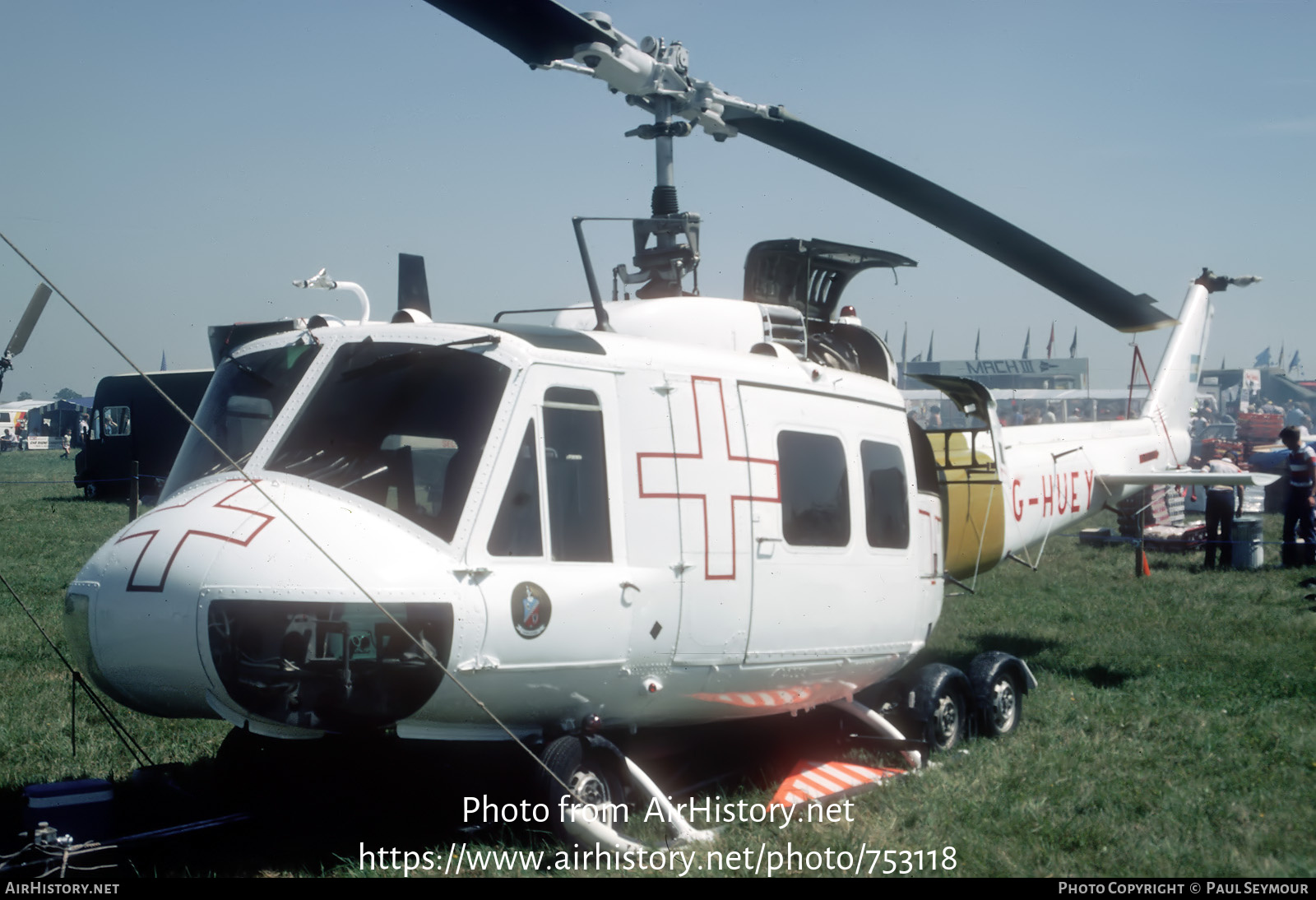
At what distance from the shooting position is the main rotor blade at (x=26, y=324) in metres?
4.55

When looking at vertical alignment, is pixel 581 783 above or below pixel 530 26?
below

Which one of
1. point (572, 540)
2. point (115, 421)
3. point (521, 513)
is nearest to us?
point (521, 513)

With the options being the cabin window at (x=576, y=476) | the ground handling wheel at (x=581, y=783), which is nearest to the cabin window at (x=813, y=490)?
the cabin window at (x=576, y=476)

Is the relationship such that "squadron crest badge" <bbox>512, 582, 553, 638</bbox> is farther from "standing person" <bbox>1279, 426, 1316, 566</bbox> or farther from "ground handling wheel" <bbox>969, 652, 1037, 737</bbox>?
"standing person" <bbox>1279, 426, 1316, 566</bbox>

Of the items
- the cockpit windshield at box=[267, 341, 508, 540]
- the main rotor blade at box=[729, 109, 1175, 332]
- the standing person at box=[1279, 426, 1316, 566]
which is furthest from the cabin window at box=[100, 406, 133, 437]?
the cockpit windshield at box=[267, 341, 508, 540]

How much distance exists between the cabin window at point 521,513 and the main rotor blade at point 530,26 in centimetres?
194

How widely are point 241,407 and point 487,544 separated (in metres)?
1.63

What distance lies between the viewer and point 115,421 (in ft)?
92.5

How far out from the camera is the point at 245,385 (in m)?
5.52

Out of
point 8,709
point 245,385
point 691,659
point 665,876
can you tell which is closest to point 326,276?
point 245,385

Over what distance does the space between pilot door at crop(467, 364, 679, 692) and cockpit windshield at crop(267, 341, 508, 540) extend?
187 millimetres

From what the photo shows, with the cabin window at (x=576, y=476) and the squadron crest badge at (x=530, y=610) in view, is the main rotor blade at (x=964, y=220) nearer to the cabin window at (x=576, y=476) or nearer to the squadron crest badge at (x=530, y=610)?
the cabin window at (x=576, y=476)

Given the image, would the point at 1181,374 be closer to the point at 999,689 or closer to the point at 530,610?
the point at 999,689

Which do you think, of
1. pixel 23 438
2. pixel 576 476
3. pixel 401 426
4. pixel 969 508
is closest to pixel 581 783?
pixel 576 476
